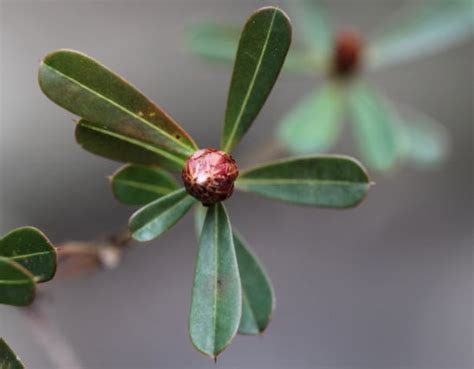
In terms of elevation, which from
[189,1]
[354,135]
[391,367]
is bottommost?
[391,367]

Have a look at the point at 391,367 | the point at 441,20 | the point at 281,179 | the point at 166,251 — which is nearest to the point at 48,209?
the point at 166,251

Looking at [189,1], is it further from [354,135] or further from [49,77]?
[49,77]

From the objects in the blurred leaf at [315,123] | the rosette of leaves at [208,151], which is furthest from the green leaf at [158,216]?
the blurred leaf at [315,123]

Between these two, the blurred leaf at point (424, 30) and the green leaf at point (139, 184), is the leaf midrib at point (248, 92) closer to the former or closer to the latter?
the green leaf at point (139, 184)

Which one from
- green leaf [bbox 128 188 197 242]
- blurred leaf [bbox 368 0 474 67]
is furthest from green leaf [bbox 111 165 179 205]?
blurred leaf [bbox 368 0 474 67]

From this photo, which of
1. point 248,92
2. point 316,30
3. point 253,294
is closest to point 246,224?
point 316,30

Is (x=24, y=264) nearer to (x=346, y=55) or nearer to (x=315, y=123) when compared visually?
(x=315, y=123)
